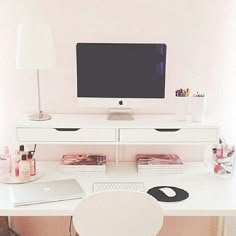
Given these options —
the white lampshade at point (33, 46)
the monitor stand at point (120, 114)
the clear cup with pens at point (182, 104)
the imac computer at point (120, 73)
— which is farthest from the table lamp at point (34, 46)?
the clear cup with pens at point (182, 104)

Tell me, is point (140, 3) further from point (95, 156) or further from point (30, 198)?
point (30, 198)

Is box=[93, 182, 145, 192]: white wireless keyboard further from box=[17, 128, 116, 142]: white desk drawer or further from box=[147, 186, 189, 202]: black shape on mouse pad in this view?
box=[17, 128, 116, 142]: white desk drawer

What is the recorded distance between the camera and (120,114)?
205 cm

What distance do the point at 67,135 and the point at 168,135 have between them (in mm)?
546

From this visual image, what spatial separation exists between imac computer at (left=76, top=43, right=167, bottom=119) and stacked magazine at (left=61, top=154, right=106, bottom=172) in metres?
0.33

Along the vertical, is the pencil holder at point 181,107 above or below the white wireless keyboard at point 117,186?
above

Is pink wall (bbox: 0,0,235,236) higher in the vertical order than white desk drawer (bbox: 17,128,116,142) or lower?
higher

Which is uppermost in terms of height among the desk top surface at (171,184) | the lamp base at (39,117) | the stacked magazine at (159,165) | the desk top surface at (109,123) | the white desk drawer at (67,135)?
the lamp base at (39,117)

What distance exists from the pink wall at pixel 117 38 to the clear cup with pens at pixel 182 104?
0.44ft

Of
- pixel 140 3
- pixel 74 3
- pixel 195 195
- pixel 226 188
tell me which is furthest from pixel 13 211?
pixel 140 3

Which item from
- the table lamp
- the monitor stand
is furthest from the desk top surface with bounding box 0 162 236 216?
the table lamp

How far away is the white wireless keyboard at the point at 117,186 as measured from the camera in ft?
5.66

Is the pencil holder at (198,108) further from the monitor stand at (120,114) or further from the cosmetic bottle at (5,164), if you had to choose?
the cosmetic bottle at (5,164)

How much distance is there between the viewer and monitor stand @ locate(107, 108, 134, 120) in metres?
1.99
